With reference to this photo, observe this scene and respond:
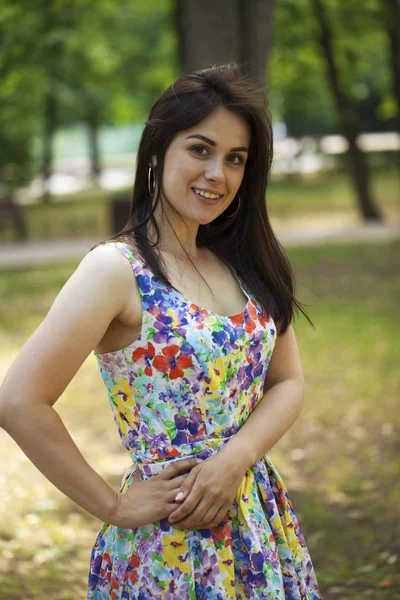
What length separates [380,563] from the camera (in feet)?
15.7

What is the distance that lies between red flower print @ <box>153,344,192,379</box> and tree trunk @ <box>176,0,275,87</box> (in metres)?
5.30

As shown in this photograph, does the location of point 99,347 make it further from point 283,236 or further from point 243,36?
point 283,236

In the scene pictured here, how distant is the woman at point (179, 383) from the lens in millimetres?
2043

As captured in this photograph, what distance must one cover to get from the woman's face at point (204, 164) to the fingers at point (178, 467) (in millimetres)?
616

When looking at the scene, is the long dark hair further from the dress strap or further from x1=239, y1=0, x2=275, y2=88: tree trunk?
x1=239, y1=0, x2=275, y2=88: tree trunk

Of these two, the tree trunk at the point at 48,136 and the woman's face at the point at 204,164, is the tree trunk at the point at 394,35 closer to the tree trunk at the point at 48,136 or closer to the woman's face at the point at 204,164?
the tree trunk at the point at 48,136

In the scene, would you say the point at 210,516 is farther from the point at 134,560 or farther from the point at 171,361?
the point at 171,361

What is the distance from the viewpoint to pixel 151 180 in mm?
2357

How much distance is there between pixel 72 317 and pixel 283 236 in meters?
A: 16.6

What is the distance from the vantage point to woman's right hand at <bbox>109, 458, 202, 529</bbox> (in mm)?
2141

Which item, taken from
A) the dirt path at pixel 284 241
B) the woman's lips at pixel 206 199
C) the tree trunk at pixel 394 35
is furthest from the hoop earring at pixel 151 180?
the tree trunk at pixel 394 35

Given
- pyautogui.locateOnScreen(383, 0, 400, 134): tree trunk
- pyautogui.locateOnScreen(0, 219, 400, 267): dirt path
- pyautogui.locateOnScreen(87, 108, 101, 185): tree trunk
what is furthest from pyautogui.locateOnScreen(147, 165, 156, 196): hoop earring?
pyautogui.locateOnScreen(87, 108, 101, 185): tree trunk

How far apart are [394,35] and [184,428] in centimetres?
1761

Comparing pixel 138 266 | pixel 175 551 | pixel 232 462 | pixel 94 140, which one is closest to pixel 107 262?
pixel 138 266
